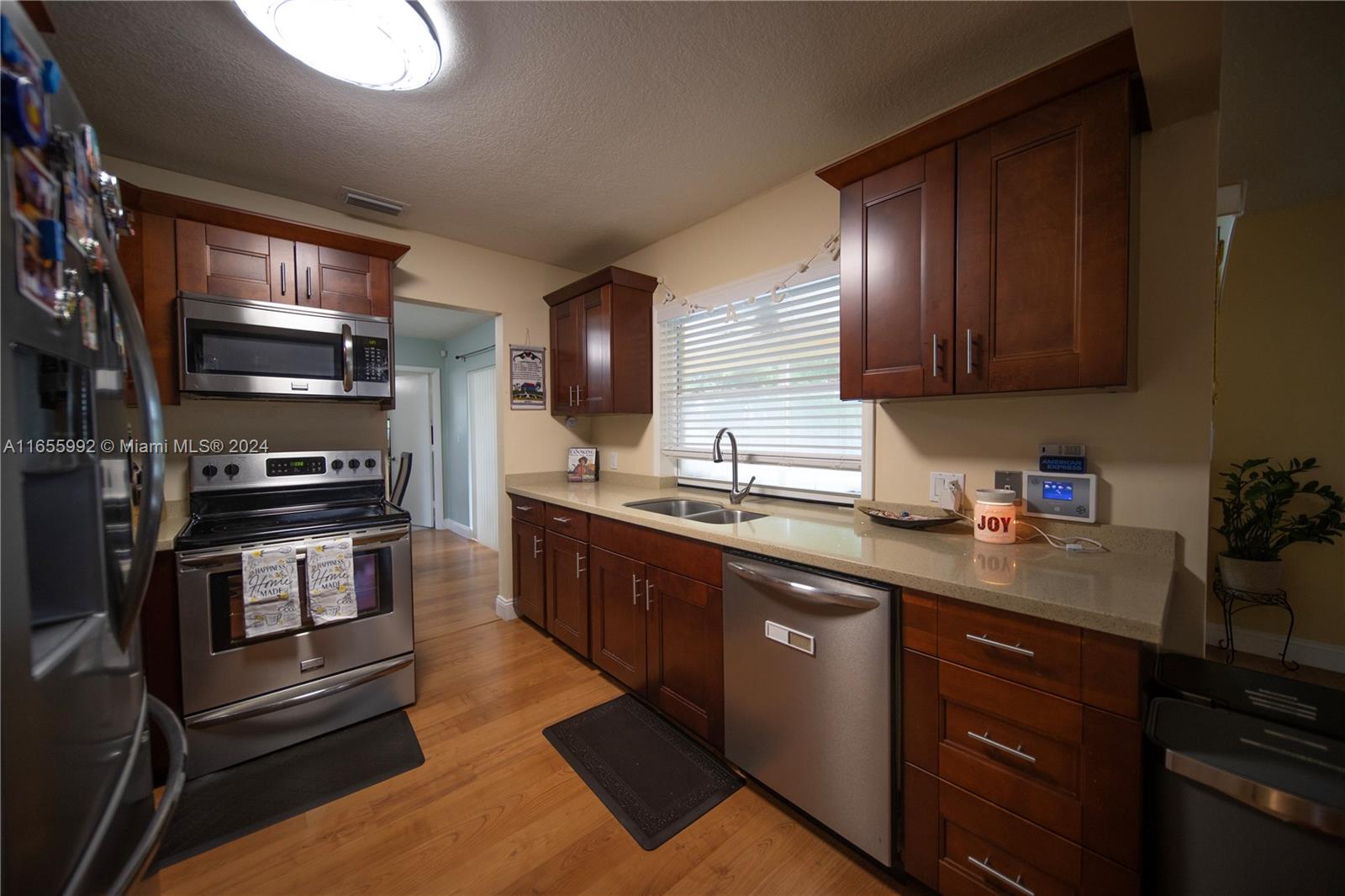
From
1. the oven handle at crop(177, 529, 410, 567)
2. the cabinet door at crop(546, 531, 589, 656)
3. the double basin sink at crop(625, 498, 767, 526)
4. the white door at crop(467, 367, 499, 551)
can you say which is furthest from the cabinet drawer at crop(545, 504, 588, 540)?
the white door at crop(467, 367, 499, 551)

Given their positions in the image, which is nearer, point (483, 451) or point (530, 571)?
point (530, 571)

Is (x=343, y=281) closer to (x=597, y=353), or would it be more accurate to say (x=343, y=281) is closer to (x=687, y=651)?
(x=597, y=353)

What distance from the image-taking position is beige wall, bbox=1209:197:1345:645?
5.16 ft

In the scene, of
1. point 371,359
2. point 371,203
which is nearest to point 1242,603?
point 371,359

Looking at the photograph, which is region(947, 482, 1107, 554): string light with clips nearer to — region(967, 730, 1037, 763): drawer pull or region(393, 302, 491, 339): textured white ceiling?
region(967, 730, 1037, 763): drawer pull

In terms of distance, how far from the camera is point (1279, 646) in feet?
6.52

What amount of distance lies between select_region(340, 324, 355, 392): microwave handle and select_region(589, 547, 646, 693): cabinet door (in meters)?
1.43

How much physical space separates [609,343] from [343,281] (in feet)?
4.54

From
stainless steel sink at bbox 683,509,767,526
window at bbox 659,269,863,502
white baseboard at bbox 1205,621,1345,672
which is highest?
window at bbox 659,269,863,502

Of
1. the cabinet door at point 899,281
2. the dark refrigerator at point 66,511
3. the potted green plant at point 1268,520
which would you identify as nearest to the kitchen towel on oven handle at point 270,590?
the dark refrigerator at point 66,511

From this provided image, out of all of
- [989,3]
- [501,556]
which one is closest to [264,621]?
[501,556]

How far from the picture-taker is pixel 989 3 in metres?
1.40

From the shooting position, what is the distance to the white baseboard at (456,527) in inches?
227

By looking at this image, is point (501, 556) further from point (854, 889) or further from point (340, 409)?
point (854, 889)
